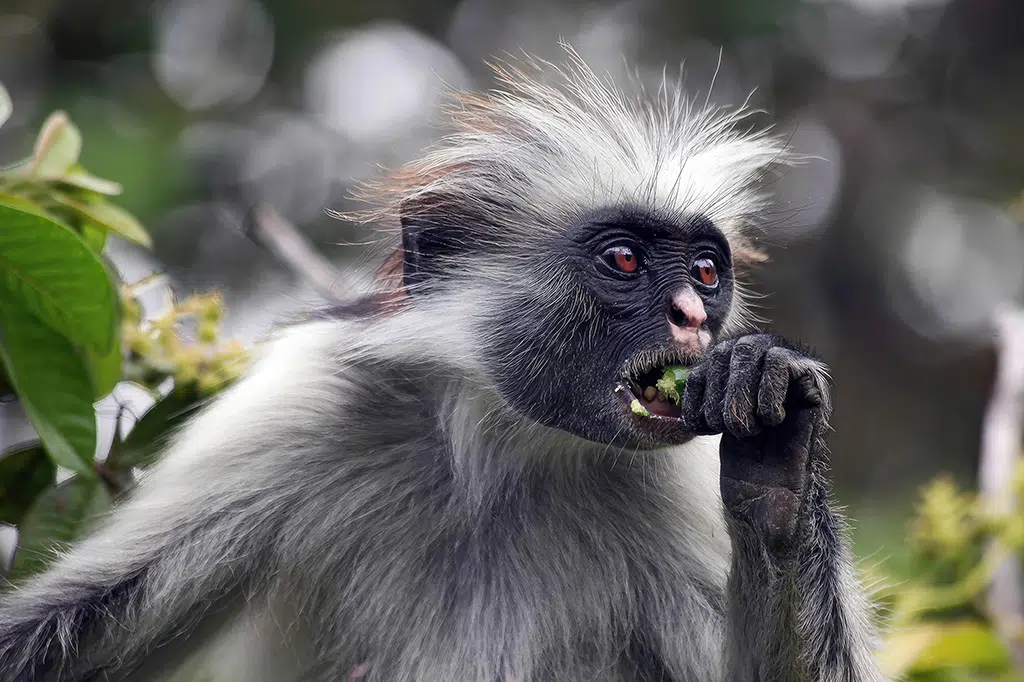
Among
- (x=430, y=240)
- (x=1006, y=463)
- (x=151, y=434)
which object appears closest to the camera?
(x=430, y=240)

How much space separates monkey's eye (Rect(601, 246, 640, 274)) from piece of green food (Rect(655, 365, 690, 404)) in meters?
0.40

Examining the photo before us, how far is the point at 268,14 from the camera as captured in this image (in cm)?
1462

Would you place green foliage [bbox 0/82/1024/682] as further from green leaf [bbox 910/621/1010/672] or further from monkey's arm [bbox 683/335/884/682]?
monkey's arm [bbox 683/335/884/682]

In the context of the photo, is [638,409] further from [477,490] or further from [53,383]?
[53,383]

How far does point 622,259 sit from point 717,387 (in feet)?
2.64

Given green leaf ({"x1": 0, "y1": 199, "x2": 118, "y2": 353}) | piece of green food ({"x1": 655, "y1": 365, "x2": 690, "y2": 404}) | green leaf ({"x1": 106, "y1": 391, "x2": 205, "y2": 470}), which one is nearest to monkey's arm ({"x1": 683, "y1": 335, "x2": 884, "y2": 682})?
piece of green food ({"x1": 655, "y1": 365, "x2": 690, "y2": 404})

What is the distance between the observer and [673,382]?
11.7ft

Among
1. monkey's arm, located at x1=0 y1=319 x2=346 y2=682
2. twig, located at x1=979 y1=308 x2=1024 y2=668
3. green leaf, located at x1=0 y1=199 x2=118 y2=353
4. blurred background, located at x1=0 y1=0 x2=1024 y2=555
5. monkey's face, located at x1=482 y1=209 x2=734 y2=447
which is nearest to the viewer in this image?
green leaf, located at x1=0 y1=199 x2=118 y2=353

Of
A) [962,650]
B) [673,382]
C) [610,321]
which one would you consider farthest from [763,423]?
[962,650]

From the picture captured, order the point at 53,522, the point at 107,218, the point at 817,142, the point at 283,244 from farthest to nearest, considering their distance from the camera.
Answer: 1. the point at 817,142
2. the point at 283,244
3. the point at 107,218
4. the point at 53,522

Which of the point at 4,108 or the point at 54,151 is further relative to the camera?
the point at 54,151

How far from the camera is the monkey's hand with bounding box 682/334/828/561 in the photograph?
10.1 feet

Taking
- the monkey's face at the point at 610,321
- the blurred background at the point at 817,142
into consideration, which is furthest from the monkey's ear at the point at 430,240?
the blurred background at the point at 817,142

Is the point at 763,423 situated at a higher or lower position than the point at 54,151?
higher
